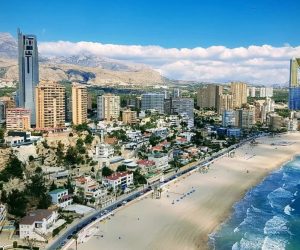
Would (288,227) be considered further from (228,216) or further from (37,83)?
(37,83)

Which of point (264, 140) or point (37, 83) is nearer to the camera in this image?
point (37, 83)

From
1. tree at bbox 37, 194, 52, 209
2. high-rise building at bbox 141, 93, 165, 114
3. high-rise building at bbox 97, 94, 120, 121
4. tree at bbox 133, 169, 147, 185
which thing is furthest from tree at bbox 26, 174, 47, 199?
high-rise building at bbox 141, 93, 165, 114

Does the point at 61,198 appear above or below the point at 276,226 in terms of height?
above

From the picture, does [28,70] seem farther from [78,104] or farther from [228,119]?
[228,119]

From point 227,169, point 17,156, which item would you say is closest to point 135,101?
point 227,169

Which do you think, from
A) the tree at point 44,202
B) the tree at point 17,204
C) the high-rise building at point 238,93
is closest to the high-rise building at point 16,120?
the tree at point 17,204

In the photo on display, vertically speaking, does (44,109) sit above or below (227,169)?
above

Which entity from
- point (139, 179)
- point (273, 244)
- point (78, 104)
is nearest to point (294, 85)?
point (78, 104)
